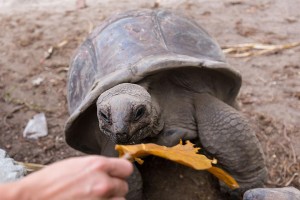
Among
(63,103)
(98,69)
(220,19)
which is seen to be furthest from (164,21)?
(220,19)

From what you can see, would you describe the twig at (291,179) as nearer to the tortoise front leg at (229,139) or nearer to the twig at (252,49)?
the tortoise front leg at (229,139)

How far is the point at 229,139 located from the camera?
2.36m

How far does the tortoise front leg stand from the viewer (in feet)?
7.75

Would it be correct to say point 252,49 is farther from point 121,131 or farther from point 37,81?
point 121,131

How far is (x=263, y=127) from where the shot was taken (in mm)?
3211

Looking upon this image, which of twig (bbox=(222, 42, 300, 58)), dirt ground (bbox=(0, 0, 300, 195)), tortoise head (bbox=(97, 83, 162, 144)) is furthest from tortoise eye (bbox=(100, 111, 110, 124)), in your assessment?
twig (bbox=(222, 42, 300, 58))

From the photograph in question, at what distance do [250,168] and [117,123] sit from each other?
82 cm

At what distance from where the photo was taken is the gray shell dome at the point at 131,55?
2.29 m

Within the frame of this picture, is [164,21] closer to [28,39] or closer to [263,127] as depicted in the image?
[263,127]

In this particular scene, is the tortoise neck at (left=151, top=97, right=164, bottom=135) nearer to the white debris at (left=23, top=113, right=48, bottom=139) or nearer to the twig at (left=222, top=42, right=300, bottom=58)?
the white debris at (left=23, top=113, right=48, bottom=139)

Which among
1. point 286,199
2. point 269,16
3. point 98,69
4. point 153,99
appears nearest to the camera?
point 286,199

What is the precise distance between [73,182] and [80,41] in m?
3.39

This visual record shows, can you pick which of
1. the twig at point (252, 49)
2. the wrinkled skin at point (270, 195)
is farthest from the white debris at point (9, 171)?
the twig at point (252, 49)

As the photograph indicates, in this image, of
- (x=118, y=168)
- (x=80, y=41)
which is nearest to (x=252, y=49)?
(x=80, y=41)
